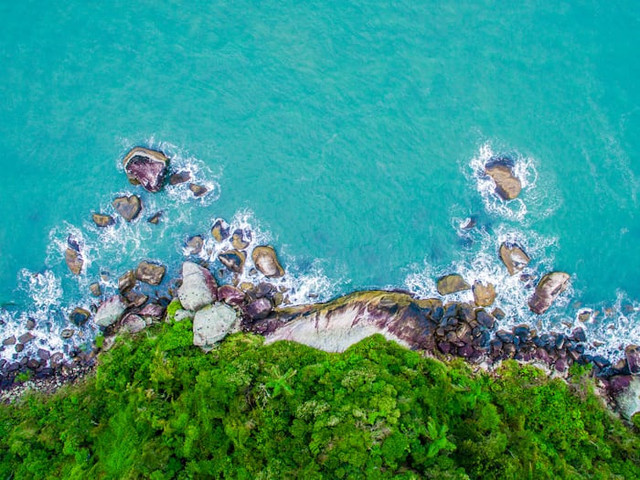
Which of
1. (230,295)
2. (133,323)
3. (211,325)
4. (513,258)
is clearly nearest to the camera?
(211,325)

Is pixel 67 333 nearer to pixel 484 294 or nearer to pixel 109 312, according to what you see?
pixel 109 312

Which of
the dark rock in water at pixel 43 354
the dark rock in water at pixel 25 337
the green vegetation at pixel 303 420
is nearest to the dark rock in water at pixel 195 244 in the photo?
the green vegetation at pixel 303 420

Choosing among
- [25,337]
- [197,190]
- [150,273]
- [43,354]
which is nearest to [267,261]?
[197,190]

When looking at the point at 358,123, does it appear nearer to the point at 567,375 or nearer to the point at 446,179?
the point at 446,179

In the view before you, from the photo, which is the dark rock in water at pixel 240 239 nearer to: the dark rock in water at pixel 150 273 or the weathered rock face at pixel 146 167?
the dark rock in water at pixel 150 273

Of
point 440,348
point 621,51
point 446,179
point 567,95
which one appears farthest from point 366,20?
point 440,348
